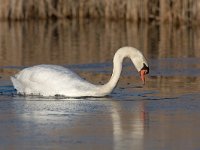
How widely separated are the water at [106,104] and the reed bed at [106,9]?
3.96 m

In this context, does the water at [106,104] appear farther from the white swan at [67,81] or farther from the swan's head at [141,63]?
the swan's head at [141,63]

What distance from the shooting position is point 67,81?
13.5 m

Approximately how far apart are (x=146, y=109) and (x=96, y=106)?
0.70m

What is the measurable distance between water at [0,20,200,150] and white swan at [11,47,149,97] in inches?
5.3

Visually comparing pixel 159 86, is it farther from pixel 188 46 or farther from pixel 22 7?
pixel 22 7

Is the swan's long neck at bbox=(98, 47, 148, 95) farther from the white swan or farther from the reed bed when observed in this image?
the reed bed

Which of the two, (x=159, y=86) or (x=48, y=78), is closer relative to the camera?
(x=48, y=78)

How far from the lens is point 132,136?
1025 centimetres

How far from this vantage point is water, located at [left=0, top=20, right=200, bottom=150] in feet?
33.0

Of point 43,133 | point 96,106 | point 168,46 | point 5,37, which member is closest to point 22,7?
point 5,37

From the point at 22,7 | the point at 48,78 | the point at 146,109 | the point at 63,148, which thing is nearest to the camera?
the point at 63,148

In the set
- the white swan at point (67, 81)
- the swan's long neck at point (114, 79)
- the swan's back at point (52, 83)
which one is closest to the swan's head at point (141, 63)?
the white swan at point (67, 81)

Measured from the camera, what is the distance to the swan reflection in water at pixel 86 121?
32.8ft

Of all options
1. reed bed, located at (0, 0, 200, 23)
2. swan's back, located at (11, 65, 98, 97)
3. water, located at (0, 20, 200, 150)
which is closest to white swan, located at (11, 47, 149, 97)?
swan's back, located at (11, 65, 98, 97)
